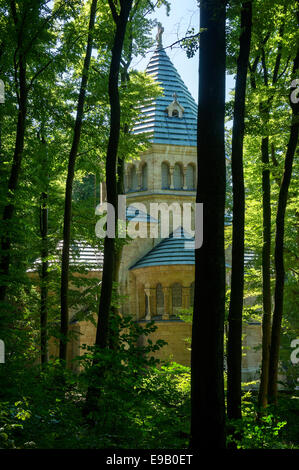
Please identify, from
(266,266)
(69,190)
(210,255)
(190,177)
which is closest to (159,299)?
(190,177)

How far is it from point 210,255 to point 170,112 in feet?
77.0

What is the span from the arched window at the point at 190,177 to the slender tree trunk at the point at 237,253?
58.9ft

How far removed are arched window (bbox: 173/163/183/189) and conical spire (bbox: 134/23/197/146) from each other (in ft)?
4.40

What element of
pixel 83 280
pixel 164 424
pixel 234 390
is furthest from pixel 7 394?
pixel 83 280

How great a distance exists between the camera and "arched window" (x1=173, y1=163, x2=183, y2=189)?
26025 millimetres

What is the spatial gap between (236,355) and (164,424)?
7.76 feet

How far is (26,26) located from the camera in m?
9.76

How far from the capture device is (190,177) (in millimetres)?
26328

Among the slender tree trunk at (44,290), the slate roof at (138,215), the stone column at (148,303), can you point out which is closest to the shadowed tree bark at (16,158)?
the slender tree trunk at (44,290)

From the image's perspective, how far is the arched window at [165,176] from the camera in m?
25.8

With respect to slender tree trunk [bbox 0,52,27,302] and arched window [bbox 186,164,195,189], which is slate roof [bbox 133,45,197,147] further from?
slender tree trunk [bbox 0,52,27,302]

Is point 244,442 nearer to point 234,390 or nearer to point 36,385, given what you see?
point 234,390

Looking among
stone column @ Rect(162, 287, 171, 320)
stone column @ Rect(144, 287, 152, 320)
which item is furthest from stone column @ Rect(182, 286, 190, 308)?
stone column @ Rect(144, 287, 152, 320)
